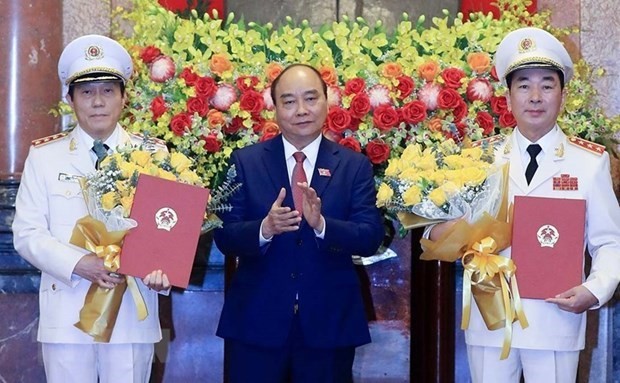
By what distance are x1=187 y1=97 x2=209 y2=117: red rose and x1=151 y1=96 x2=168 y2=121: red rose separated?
0.11 m

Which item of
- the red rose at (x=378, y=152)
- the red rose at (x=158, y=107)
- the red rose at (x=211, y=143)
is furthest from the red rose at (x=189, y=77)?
the red rose at (x=378, y=152)

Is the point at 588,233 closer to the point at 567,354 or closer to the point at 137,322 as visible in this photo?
the point at 567,354

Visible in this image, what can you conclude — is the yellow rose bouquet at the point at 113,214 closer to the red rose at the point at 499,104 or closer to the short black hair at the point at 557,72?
the short black hair at the point at 557,72

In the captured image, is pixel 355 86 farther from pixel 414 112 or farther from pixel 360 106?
pixel 414 112

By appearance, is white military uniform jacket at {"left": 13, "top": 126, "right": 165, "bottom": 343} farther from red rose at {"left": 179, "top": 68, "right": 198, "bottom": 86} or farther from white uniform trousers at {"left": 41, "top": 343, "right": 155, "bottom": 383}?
red rose at {"left": 179, "top": 68, "right": 198, "bottom": 86}

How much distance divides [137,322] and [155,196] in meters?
0.45

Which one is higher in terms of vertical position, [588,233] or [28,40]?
[28,40]

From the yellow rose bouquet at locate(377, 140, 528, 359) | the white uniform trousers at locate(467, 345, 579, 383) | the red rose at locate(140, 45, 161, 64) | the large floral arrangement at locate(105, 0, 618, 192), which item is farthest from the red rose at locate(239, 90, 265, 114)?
the white uniform trousers at locate(467, 345, 579, 383)

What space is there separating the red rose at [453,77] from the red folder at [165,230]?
134 cm

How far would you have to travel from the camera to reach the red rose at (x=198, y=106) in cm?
413

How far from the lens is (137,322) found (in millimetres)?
3410

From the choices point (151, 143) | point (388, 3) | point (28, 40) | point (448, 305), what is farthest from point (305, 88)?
point (388, 3)

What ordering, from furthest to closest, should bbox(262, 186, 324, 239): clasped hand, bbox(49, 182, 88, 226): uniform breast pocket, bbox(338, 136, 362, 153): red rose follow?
bbox(338, 136, 362, 153): red rose, bbox(49, 182, 88, 226): uniform breast pocket, bbox(262, 186, 324, 239): clasped hand

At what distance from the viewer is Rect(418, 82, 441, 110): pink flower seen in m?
4.18
